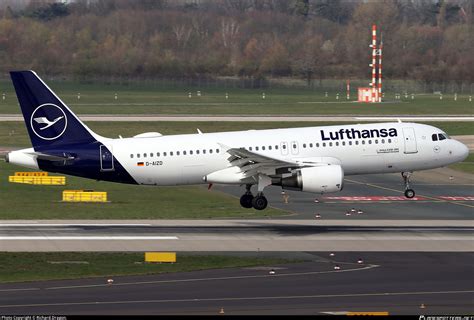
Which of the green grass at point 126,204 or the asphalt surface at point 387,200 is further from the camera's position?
the asphalt surface at point 387,200

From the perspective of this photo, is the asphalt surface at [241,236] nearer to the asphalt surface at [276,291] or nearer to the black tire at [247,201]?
the black tire at [247,201]

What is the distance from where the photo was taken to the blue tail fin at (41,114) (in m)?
57.6

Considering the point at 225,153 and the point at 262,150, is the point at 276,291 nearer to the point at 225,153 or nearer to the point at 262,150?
the point at 225,153

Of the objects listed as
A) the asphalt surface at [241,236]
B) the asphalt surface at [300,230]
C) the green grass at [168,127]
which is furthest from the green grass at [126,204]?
the green grass at [168,127]

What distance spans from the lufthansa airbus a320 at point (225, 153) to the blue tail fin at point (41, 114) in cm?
5

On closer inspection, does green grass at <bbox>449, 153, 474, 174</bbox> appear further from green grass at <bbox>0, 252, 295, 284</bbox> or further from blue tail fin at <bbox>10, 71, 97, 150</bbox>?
green grass at <bbox>0, 252, 295, 284</bbox>

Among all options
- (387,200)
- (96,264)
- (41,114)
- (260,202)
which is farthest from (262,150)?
(96,264)

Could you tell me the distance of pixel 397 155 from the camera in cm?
6009

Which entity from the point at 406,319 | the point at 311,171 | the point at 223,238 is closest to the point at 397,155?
the point at 311,171

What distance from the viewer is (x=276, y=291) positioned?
132 feet

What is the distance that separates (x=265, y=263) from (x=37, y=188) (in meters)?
32.7

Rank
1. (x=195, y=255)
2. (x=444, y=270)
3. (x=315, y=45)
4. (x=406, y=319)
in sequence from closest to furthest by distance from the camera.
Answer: (x=406, y=319), (x=444, y=270), (x=195, y=255), (x=315, y=45)

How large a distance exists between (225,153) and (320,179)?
5.91 m

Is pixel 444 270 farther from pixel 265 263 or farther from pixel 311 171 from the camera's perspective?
pixel 311 171
